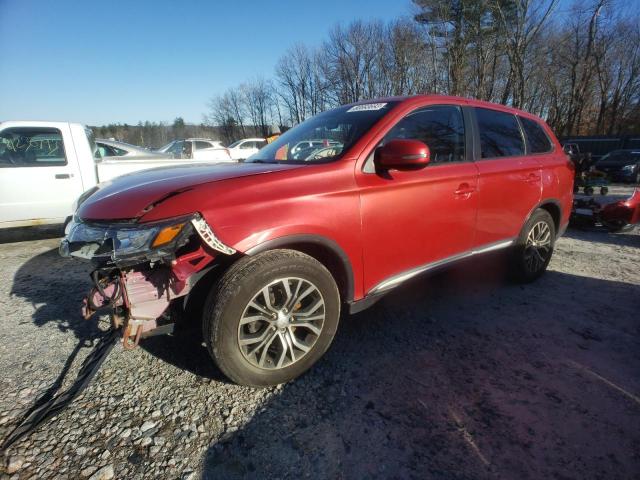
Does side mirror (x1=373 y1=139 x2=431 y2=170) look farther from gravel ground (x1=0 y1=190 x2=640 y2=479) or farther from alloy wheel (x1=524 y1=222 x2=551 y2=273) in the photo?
alloy wheel (x1=524 y1=222 x2=551 y2=273)

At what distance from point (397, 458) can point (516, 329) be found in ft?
5.62

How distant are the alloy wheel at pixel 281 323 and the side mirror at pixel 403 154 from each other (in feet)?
3.00

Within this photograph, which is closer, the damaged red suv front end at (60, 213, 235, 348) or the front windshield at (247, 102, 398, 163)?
the damaged red suv front end at (60, 213, 235, 348)

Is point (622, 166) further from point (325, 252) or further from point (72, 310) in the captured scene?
point (72, 310)

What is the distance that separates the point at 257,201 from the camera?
1.89m

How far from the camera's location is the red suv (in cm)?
179

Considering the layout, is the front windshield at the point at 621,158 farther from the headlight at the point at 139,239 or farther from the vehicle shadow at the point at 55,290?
the vehicle shadow at the point at 55,290

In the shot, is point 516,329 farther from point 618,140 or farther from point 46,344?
point 618,140

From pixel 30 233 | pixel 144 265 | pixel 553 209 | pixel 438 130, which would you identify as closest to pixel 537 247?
pixel 553 209

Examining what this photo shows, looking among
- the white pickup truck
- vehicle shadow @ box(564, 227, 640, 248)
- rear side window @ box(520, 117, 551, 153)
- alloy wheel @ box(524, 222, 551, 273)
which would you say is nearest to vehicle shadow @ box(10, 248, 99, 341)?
the white pickup truck

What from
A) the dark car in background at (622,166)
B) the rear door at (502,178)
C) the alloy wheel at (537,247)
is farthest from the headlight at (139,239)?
the dark car in background at (622,166)

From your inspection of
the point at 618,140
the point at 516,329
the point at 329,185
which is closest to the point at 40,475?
the point at 329,185

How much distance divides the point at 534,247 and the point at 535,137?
1154 mm

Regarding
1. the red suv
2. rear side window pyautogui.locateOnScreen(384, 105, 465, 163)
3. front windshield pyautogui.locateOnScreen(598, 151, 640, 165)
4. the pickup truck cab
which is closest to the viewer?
the red suv
